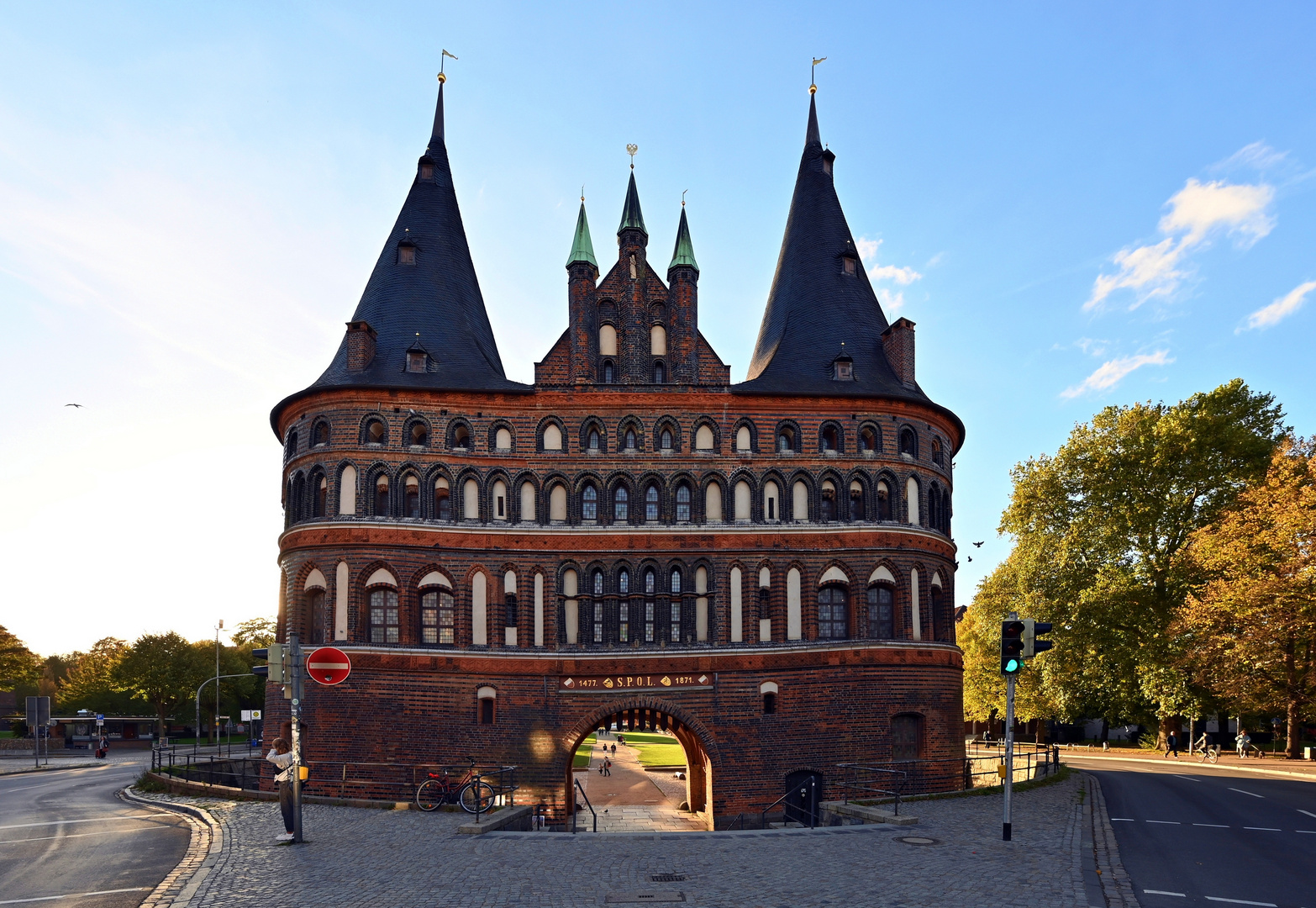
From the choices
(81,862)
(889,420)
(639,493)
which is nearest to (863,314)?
(889,420)

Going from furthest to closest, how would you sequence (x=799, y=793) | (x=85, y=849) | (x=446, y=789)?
(x=799, y=793), (x=446, y=789), (x=85, y=849)

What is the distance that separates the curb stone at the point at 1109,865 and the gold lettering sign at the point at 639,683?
10.8 metres

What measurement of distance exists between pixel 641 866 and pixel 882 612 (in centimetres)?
1702

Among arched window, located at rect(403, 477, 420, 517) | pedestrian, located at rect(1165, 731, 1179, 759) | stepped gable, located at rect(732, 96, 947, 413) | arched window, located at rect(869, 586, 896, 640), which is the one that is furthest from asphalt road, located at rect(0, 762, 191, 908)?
pedestrian, located at rect(1165, 731, 1179, 759)

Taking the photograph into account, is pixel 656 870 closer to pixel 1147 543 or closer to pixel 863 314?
pixel 863 314

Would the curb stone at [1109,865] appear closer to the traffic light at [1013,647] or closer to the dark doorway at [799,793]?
the traffic light at [1013,647]

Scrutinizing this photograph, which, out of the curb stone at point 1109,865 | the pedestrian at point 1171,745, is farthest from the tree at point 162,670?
the curb stone at point 1109,865

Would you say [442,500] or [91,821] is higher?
[442,500]

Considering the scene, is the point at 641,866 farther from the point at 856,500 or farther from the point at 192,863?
the point at 856,500

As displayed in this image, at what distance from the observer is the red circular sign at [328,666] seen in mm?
18359

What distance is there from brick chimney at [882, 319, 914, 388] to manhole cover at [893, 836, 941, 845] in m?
17.5

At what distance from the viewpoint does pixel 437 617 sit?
29.5 metres

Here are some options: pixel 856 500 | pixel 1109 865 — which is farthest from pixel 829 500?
pixel 1109 865

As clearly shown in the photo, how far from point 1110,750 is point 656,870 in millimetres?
48456
